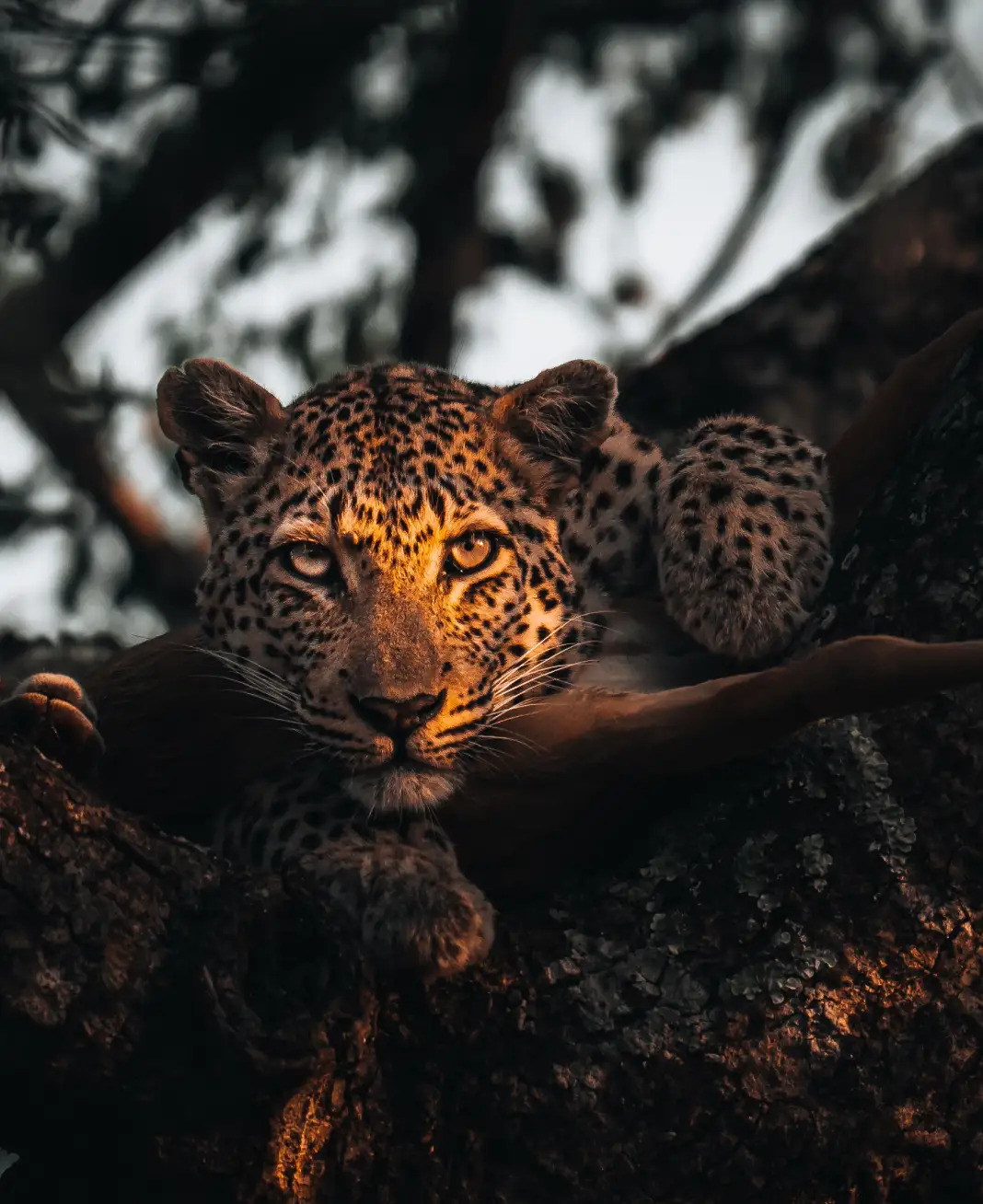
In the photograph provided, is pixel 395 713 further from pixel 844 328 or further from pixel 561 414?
pixel 844 328

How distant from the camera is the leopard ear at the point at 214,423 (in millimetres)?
5348

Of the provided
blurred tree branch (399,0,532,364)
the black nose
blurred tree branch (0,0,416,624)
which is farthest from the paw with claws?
blurred tree branch (399,0,532,364)

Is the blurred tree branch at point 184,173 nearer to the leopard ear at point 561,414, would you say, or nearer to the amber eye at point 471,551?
the leopard ear at point 561,414

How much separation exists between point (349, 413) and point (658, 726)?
7.18ft

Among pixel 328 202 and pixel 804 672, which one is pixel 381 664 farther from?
pixel 328 202

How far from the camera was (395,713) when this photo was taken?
4547 millimetres

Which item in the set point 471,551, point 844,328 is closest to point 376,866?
point 471,551

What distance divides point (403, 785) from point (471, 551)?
0.93 m

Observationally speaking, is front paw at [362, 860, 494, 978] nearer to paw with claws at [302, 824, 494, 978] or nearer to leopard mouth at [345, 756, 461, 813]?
paw with claws at [302, 824, 494, 978]

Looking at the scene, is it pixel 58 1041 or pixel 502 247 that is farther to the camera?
pixel 502 247

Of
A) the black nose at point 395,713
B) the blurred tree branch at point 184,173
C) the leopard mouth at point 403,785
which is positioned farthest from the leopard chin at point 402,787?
the blurred tree branch at point 184,173

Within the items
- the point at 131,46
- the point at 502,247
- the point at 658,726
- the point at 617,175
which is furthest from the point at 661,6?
the point at 658,726

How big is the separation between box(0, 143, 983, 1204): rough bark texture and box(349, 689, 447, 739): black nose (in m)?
0.75

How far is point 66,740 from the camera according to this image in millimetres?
3695
